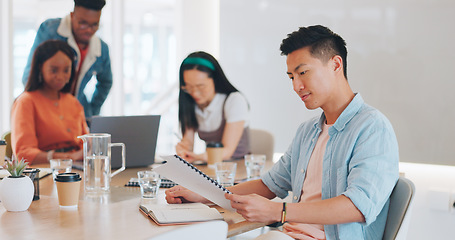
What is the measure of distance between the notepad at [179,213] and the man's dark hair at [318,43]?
1.91 feet

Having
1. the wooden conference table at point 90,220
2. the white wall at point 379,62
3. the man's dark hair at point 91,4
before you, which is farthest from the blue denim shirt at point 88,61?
the wooden conference table at point 90,220

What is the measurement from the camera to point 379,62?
11.3ft

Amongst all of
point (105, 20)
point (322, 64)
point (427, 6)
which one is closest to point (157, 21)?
point (105, 20)

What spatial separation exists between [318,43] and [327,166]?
1.28ft

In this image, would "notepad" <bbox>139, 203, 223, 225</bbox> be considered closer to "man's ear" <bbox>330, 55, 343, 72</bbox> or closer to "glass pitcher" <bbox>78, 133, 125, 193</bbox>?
"glass pitcher" <bbox>78, 133, 125, 193</bbox>

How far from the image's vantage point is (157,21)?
520 centimetres

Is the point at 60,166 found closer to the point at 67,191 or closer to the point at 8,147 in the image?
the point at 67,191

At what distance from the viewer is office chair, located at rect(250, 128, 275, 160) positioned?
3033 mm

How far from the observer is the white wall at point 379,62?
324 cm

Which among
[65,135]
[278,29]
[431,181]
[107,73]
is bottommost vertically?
[431,181]

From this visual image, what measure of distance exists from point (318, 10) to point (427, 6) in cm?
75

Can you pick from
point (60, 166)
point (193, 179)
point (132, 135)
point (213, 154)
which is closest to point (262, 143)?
point (213, 154)

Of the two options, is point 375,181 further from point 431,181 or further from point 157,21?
point 157,21

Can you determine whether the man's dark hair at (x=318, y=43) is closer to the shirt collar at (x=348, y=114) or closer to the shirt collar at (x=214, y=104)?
the shirt collar at (x=348, y=114)
